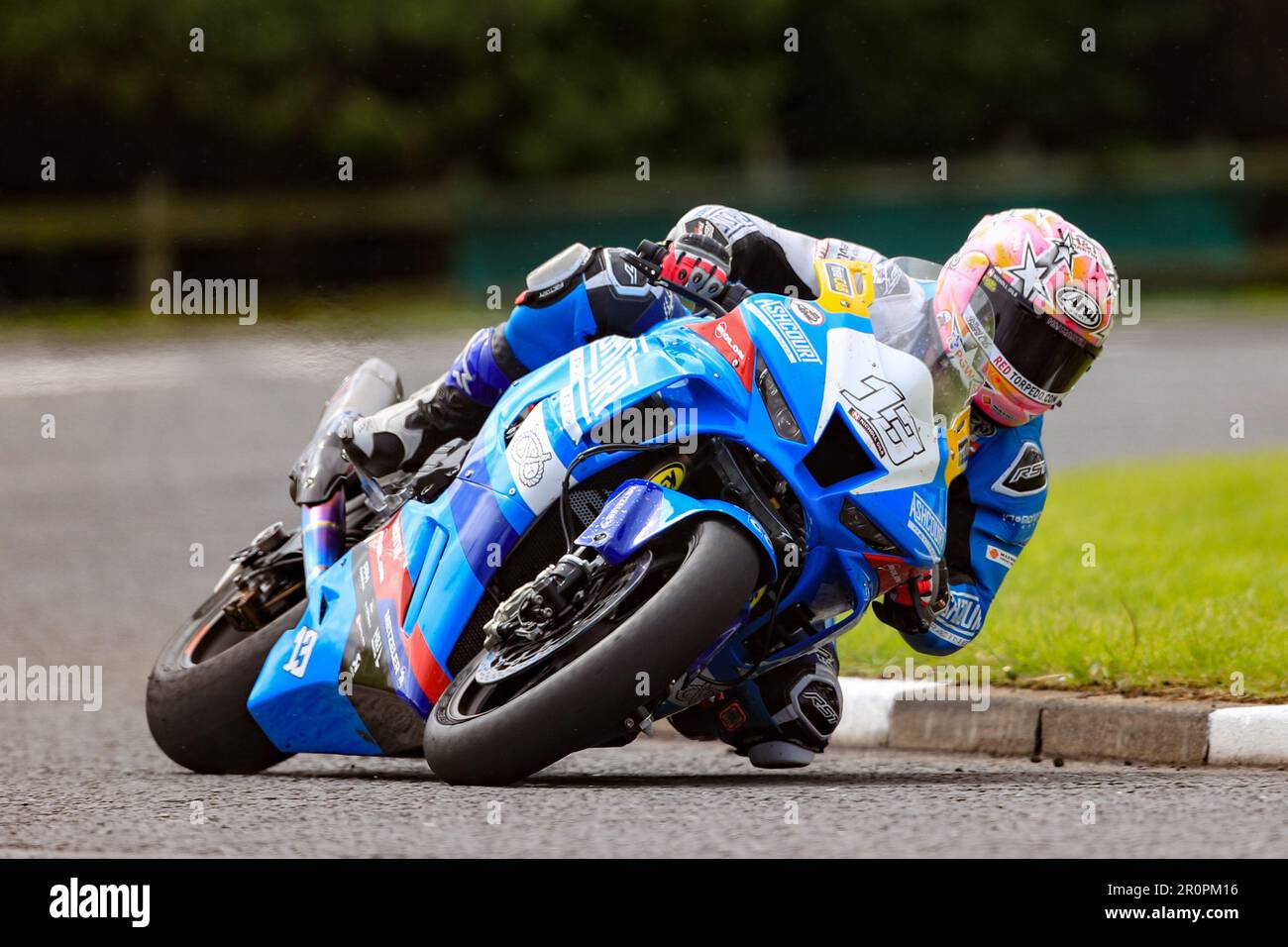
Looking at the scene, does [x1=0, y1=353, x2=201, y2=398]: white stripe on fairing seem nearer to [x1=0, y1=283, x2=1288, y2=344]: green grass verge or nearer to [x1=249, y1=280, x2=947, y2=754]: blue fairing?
[x1=0, y1=283, x2=1288, y2=344]: green grass verge

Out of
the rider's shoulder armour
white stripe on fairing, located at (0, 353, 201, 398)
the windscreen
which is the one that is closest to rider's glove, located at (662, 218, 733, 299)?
the rider's shoulder armour

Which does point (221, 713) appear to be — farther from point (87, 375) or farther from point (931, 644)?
point (87, 375)

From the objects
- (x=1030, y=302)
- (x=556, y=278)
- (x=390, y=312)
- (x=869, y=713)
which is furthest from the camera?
(x=390, y=312)

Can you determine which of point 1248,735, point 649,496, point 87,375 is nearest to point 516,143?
point 87,375

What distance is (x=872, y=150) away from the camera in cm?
3375

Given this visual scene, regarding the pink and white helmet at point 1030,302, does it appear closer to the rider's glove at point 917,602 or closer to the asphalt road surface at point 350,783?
the rider's glove at point 917,602

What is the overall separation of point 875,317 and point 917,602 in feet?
2.43

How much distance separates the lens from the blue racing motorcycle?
4703 millimetres

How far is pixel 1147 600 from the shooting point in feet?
24.8

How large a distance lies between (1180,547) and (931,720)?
97.2 inches

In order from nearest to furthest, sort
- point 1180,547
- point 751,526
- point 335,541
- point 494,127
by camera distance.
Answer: point 751,526
point 335,541
point 1180,547
point 494,127
